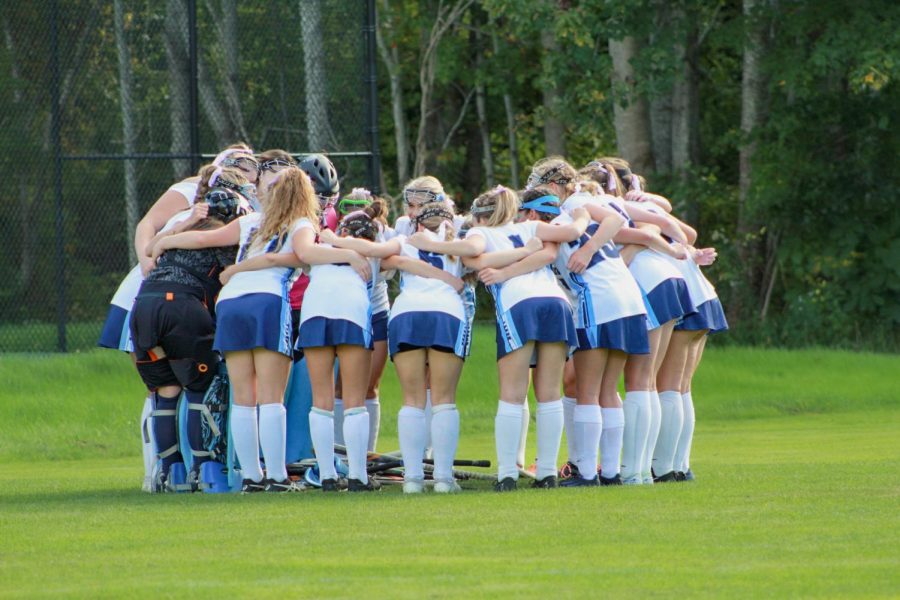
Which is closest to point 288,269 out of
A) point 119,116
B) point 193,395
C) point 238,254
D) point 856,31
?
point 238,254

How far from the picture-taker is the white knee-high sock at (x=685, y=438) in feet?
30.0

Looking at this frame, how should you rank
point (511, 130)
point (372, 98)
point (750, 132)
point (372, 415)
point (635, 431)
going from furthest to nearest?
point (511, 130) → point (750, 132) → point (372, 98) → point (372, 415) → point (635, 431)

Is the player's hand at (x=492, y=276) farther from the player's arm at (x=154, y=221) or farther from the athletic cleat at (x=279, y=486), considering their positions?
the player's arm at (x=154, y=221)

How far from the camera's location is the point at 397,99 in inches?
1069

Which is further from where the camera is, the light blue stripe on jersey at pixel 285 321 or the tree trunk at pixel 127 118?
the tree trunk at pixel 127 118

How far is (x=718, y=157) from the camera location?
27.0 metres

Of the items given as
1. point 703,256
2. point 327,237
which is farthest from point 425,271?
point 703,256

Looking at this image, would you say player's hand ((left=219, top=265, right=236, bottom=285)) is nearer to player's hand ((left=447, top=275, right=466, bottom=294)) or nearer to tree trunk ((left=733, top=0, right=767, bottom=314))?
player's hand ((left=447, top=275, right=466, bottom=294))

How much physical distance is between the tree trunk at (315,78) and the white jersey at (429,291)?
25.0 feet

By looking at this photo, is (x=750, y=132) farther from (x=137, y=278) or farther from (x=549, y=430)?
(x=549, y=430)

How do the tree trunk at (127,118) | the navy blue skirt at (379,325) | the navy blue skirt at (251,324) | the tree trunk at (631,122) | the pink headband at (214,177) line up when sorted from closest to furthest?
the navy blue skirt at (251,324) → the pink headband at (214,177) → the navy blue skirt at (379,325) → the tree trunk at (127,118) → the tree trunk at (631,122)

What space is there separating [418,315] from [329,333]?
49 cm

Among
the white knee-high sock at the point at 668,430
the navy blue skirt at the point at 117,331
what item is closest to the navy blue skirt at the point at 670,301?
the white knee-high sock at the point at 668,430

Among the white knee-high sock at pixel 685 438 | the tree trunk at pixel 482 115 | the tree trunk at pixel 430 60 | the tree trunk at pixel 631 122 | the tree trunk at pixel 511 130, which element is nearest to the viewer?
the white knee-high sock at pixel 685 438
